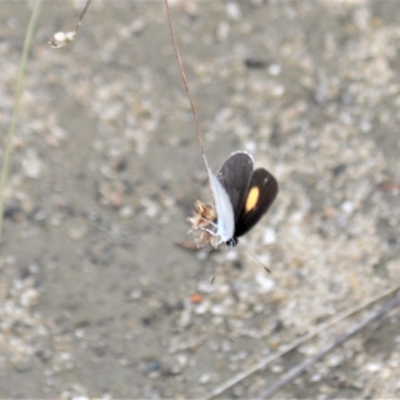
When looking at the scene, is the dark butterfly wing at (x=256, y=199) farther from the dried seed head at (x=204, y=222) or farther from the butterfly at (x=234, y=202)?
the dried seed head at (x=204, y=222)

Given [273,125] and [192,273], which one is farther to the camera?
[273,125]

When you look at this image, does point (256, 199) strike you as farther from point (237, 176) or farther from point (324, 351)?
point (324, 351)

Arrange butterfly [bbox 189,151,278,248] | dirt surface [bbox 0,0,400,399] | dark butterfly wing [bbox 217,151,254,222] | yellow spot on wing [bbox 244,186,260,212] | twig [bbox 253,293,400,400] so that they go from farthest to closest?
dirt surface [bbox 0,0,400,399] → twig [bbox 253,293,400,400] → yellow spot on wing [bbox 244,186,260,212] → dark butterfly wing [bbox 217,151,254,222] → butterfly [bbox 189,151,278,248]

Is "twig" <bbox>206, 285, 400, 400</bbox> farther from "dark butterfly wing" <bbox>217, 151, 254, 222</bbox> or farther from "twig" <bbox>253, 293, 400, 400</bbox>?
"dark butterfly wing" <bbox>217, 151, 254, 222</bbox>

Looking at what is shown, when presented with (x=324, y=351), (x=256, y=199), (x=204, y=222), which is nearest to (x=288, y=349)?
(x=324, y=351)

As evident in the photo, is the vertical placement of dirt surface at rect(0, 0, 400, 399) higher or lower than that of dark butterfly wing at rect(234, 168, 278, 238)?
higher

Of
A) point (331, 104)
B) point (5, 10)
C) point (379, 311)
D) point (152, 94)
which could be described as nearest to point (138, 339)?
point (379, 311)

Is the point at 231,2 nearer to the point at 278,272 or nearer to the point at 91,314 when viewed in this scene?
the point at 278,272

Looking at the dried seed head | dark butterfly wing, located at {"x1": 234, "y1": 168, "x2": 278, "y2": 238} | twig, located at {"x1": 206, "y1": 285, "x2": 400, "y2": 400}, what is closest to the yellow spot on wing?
dark butterfly wing, located at {"x1": 234, "y1": 168, "x2": 278, "y2": 238}
